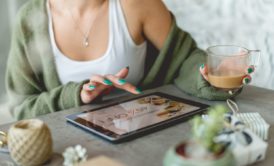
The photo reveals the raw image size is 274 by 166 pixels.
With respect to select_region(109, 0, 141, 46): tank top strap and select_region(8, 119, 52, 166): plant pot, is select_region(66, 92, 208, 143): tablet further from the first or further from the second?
select_region(109, 0, 141, 46): tank top strap

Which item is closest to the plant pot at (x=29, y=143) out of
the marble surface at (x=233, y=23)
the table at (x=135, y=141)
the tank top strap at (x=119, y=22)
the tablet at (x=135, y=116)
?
the table at (x=135, y=141)

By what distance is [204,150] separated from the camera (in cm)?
62

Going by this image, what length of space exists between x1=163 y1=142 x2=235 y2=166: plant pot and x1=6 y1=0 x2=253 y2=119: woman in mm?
667

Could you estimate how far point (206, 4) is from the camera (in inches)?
61.6

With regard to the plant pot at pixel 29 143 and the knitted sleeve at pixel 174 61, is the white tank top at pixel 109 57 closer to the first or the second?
the knitted sleeve at pixel 174 61

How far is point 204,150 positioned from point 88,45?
2.60ft

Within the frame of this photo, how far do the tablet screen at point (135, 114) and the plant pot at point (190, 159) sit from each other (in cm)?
28

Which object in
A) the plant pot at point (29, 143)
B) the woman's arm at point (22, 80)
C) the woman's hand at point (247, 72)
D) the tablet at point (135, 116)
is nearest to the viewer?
the plant pot at point (29, 143)

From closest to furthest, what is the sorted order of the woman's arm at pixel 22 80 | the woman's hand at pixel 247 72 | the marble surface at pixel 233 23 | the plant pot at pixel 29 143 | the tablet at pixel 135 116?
1. the plant pot at pixel 29 143
2. the tablet at pixel 135 116
3. the woman's hand at pixel 247 72
4. the woman's arm at pixel 22 80
5. the marble surface at pixel 233 23

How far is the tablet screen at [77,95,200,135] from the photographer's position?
0.95 m

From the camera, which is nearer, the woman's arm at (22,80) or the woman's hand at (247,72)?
the woman's hand at (247,72)

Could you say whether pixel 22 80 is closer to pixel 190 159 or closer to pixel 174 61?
pixel 174 61

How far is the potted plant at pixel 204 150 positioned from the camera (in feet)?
2.00

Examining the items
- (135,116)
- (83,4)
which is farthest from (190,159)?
(83,4)
